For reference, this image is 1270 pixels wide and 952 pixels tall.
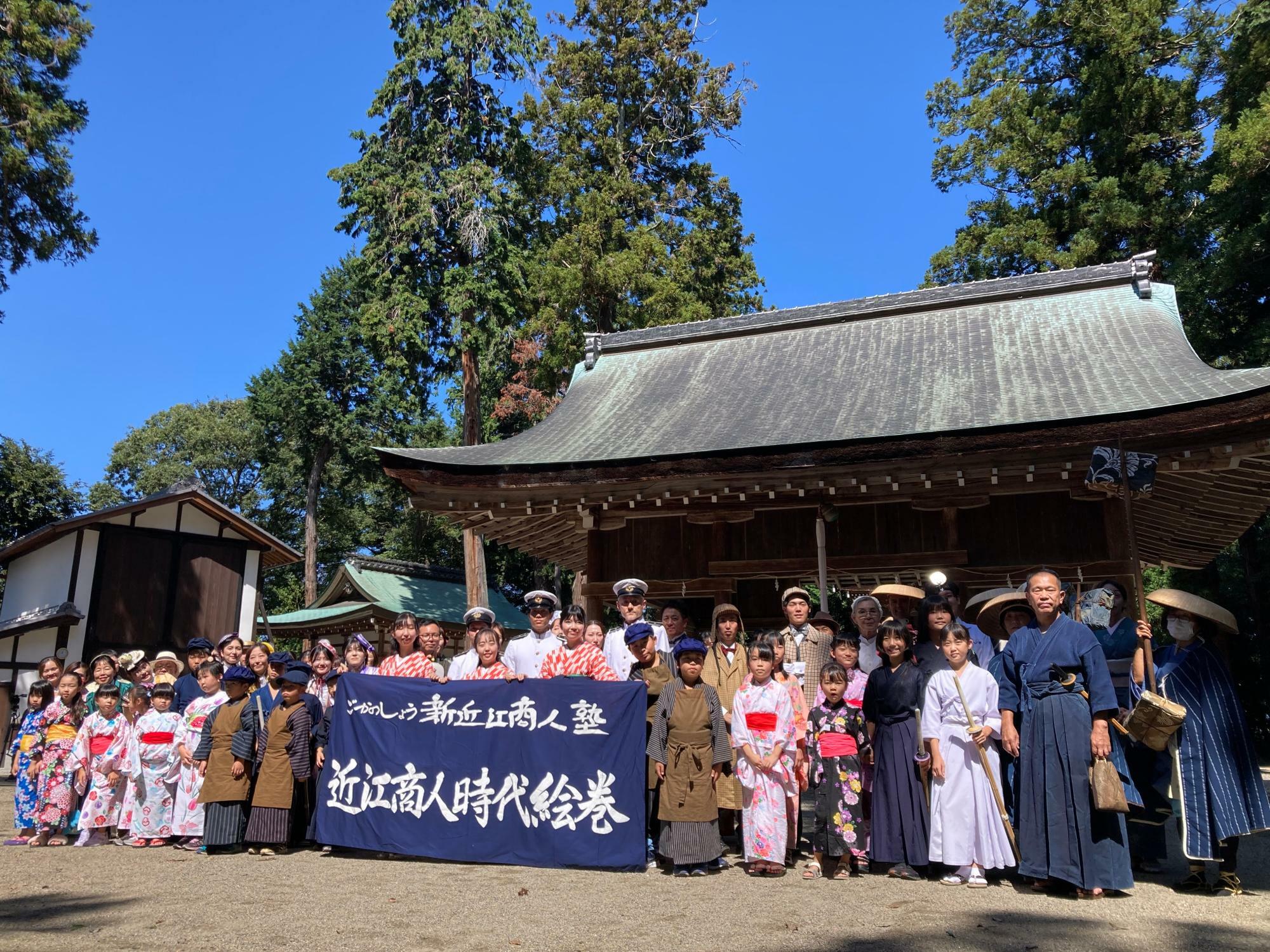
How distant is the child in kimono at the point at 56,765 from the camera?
6.67 meters

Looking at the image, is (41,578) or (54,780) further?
(41,578)

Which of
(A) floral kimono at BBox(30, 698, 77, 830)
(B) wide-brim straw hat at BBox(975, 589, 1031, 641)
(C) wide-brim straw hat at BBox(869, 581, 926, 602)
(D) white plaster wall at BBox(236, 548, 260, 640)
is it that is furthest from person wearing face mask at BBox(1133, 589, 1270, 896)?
(D) white plaster wall at BBox(236, 548, 260, 640)

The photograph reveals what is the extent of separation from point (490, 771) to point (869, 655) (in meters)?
2.59

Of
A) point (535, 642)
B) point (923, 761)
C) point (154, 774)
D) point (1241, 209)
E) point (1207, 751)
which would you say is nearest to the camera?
point (1207, 751)

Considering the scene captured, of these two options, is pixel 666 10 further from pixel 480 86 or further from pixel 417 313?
pixel 417 313

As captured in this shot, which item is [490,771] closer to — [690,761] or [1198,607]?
[690,761]

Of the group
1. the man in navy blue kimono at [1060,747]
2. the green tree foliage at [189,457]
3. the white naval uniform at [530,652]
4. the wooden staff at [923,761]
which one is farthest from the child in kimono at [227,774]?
the green tree foliage at [189,457]

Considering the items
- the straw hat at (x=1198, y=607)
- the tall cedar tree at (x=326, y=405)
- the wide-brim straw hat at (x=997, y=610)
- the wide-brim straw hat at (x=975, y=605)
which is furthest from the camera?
the tall cedar tree at (x=326, y=405)

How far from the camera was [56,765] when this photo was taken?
6.71m

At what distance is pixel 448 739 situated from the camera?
5805 millimetres

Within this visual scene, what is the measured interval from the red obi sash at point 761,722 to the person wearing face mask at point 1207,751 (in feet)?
6.75

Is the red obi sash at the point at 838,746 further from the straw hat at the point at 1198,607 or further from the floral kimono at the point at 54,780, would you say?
the floral kimono at the point at 54,780

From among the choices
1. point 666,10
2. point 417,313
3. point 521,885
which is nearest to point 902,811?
point 521,885

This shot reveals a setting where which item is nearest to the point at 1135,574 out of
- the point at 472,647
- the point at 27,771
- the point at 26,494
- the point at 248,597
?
the point at 472,647
